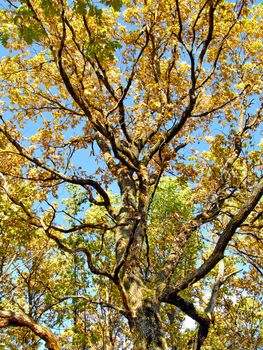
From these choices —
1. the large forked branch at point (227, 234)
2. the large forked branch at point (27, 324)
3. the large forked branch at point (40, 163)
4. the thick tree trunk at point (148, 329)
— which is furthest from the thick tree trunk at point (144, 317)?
the large forked branch at point (40, 163)

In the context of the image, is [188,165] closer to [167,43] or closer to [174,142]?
[174,142]

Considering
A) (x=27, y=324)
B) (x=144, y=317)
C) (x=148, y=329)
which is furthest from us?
(x=144, y=317)

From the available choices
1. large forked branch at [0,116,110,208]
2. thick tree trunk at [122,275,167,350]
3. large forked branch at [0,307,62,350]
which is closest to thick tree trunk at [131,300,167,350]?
thick tree trunk at [122,275,167,350]

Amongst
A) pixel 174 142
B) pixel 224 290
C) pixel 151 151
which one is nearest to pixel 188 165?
pixel 174 142

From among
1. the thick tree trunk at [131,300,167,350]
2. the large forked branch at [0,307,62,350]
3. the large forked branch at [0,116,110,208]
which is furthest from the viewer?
the large forked branch at [0,116,110,208]

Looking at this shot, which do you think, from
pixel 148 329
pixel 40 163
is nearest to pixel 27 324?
pixel 148 329

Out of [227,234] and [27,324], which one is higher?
[227,234]

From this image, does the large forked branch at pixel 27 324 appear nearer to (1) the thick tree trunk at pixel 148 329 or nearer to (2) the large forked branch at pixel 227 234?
(1) the thick tree trunk at pixel 148 329

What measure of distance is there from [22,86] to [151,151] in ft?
14.7

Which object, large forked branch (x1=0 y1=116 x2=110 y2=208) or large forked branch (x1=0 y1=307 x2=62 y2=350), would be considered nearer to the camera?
large forked branch (x1=0 y1=307 x2=62 y2=350)

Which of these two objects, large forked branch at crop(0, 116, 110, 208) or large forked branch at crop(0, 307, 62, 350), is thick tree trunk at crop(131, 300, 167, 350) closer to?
large forked branch at crop(0, 307, 62, 350)

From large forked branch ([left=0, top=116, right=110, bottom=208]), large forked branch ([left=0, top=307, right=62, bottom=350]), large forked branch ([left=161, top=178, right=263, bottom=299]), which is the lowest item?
large forked branch ([left=0, top=307, right=62, bottom=350])

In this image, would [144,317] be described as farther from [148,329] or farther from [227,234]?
[227,234]

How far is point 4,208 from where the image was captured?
8.92m
